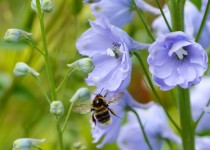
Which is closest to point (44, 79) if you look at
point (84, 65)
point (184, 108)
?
point (184, 108)

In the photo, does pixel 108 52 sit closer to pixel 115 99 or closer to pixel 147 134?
pixel 115 99

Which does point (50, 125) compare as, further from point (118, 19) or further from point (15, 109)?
point (118, 19)

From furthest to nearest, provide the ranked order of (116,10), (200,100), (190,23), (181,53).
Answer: (200,100)
(190,23)
(116,10)
(181,53)

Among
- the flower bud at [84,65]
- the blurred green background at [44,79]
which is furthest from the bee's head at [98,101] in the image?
the blurred green background at [44,79]

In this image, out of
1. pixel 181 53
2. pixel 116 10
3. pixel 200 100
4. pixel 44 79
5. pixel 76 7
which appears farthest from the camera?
pixel 44 79

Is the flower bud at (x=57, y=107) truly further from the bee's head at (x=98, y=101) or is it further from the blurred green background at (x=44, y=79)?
the blurred green background at (x=44, y=79)

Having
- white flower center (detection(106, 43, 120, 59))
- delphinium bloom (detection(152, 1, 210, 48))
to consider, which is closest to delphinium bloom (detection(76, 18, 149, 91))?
white flower center (detection(106, 43, 120, 59))

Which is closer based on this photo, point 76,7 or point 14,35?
point 14,35
